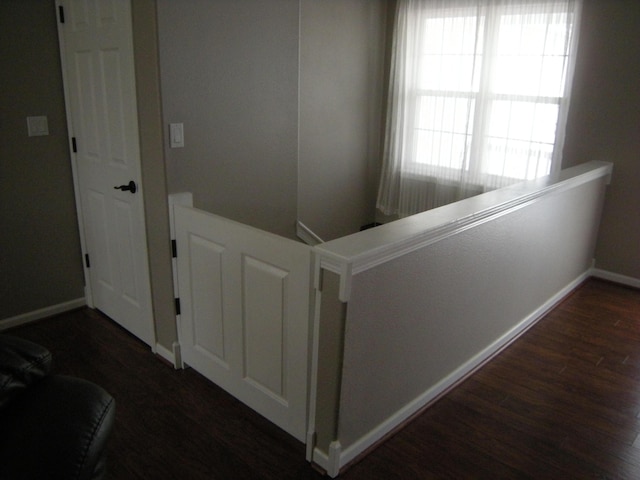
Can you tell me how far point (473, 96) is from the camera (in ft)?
13.2

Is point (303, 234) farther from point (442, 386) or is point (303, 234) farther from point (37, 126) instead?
point (37, 126)

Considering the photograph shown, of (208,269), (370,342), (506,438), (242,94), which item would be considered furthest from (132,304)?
(506,438)

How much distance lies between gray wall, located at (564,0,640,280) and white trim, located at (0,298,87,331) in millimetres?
3537

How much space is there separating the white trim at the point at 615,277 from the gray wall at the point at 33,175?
12.1ft

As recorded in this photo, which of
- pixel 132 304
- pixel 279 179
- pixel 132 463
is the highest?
pixel 279 179

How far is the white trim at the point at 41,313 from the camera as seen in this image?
3049 millimetres

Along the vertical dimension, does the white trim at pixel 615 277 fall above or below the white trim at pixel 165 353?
above

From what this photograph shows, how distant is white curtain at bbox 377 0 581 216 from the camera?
3.65 metres

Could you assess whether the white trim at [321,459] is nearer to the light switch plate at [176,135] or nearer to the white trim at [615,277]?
the light switch plate at [176,135]

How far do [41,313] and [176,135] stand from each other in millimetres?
1570

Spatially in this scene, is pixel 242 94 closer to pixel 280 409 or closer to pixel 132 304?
pixel 132 304

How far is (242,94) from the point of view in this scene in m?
2.70

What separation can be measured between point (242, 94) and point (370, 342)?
1468 mm

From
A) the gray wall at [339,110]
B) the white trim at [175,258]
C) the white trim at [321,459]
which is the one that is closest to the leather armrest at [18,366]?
the white trim at [321,459]
